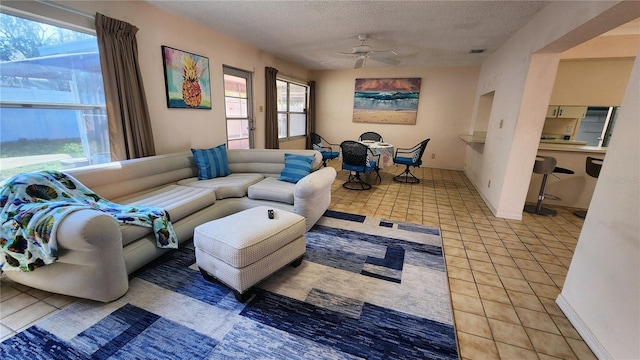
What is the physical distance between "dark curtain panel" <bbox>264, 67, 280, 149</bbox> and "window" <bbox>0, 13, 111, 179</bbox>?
9.18 feet

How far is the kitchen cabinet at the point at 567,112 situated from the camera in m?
4.23

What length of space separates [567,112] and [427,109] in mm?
2580

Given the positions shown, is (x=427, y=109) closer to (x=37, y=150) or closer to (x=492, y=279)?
(x=492, y=279)

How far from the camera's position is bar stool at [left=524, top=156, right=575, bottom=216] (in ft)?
11.0

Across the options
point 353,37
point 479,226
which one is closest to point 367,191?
point 479,226

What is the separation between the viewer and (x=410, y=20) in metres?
3.09

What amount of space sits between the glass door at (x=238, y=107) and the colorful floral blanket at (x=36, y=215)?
8.48 feet

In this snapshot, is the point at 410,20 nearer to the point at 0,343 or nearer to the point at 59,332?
the point at 59,332

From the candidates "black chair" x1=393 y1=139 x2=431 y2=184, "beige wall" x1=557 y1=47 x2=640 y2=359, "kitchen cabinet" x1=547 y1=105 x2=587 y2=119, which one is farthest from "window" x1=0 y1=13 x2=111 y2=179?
"kitchen cabinet" x1=547 y1=105 x2=587 y2=119

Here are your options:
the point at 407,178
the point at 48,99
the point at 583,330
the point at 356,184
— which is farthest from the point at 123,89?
the point at 407,178

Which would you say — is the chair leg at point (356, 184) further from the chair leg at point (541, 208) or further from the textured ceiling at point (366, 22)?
the chair leg at point (541, 208)

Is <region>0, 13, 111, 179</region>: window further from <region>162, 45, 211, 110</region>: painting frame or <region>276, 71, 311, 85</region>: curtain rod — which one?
<region>276, 71, 311, 85</region>: curtain rod

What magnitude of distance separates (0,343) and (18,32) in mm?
2238

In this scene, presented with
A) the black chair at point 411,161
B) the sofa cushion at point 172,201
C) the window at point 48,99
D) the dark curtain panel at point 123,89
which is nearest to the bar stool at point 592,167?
the black chair at point 411,161
